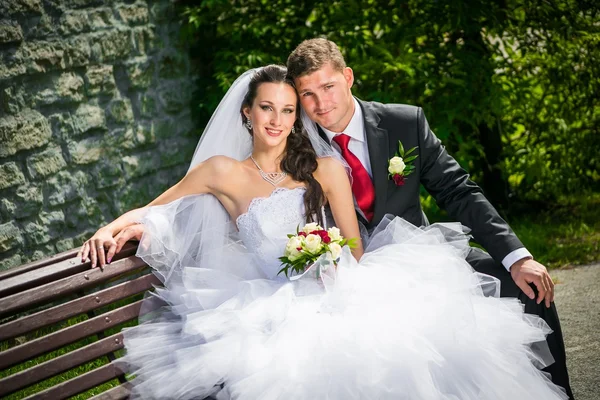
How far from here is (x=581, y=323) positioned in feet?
14.3

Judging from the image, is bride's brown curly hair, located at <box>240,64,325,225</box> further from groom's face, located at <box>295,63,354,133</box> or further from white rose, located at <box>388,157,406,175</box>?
white rose, located at <box>388,157,406,175</box>

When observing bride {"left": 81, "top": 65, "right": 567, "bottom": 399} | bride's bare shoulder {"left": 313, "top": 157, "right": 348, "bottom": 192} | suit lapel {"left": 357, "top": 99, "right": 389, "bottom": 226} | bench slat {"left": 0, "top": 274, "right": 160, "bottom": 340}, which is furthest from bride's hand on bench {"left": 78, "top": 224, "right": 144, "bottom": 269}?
suit lapel {"left": 357, "top": 99, "right": 389, "bottom": 226}

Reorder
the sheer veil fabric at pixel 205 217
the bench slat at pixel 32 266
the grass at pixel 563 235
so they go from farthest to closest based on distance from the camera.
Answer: the grass at pixel 563 235, the sheer veil fabric at pixel 205 217, the bench slat at pixel 32 266

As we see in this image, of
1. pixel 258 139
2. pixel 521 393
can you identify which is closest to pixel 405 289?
pixel 521 393

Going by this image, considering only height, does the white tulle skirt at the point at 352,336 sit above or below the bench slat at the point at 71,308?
below

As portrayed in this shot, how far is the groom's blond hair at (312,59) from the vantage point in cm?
360

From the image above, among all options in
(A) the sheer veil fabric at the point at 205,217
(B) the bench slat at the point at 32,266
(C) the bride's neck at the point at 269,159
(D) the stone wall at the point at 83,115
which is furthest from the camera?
(D) the stone wall at the point at 83,115

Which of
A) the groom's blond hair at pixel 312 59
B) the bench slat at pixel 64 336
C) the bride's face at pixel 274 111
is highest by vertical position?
the groom's blond hair at pixel 312 59

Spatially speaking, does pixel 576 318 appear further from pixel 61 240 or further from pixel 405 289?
pixel 61 240

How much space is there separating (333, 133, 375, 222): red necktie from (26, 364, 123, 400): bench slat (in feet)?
4.92

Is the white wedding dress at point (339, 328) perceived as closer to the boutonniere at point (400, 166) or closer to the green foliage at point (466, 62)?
the boutonniere at point (400, 166)

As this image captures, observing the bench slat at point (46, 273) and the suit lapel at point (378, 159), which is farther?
the suit lapel at point (378, 159)

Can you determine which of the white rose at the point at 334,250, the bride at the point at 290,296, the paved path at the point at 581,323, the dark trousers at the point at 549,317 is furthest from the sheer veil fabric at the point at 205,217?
the paved path at the point at 581,323

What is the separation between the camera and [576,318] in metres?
4.45
